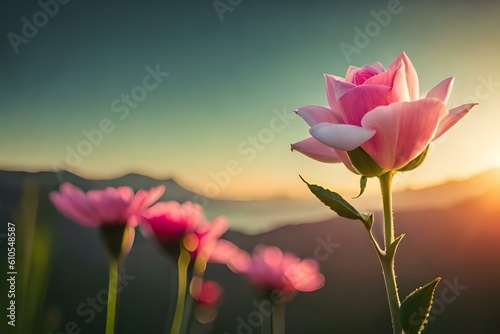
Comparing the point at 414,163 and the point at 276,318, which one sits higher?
the point at 414,163

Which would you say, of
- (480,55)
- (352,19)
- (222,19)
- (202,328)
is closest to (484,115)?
(480,55)

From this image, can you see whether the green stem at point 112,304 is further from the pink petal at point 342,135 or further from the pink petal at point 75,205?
the pink petal at point 342,135

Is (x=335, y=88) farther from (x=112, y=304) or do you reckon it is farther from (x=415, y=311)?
(x=112, y=304)

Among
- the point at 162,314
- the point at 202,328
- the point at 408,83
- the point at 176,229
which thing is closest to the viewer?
the point at 408,83

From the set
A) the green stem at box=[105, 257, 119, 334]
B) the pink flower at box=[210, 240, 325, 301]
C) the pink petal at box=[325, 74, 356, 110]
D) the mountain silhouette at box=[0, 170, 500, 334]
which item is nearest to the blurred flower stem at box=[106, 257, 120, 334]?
the green stem at box=[105, 257, 119, 334]

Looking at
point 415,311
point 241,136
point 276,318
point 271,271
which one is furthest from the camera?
point 241,136

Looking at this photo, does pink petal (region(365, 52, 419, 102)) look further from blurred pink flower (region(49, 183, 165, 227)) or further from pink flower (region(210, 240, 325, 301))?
pink flower (region(210, 240, 325, 301))

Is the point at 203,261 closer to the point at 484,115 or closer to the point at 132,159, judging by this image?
the point at 132,159

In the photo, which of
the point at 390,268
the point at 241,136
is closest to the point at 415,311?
the point at 390,268
